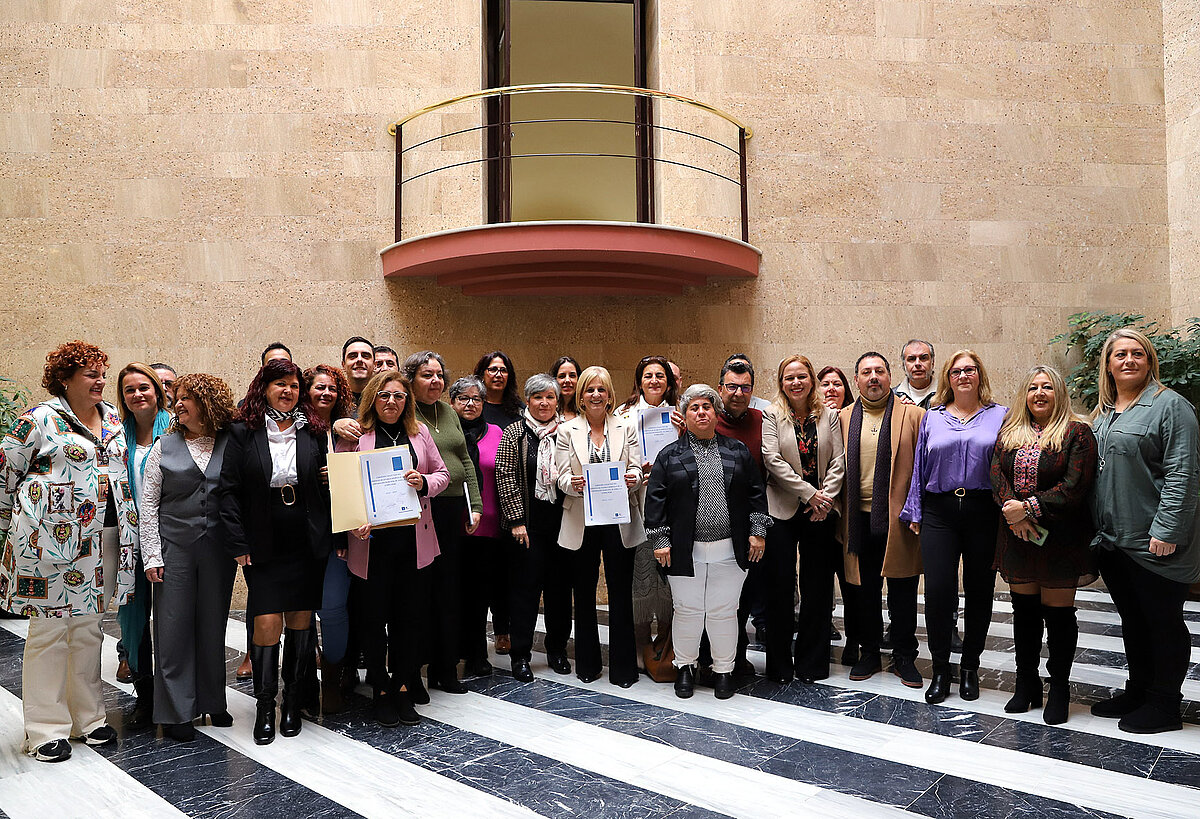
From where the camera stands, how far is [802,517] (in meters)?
5.09

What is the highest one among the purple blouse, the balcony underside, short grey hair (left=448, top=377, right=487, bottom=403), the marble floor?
the balcony underside

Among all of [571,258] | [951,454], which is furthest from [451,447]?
[571,258]

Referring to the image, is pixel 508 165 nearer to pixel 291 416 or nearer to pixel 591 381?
pixel 591 381

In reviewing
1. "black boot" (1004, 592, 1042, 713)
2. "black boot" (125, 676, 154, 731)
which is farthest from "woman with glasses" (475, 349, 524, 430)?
"black boot" (1004, 592, 1042, 713)

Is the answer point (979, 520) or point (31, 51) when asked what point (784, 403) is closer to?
point (979, 520)

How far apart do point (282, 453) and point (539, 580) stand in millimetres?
1814

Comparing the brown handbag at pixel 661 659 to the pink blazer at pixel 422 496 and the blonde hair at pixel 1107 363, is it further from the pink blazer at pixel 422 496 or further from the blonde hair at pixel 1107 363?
the blonde hair at pixel 1107 363

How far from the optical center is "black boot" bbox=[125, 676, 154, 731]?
4387mm

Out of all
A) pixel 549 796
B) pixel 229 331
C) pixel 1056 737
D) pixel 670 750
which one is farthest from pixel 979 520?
pixel 229 331

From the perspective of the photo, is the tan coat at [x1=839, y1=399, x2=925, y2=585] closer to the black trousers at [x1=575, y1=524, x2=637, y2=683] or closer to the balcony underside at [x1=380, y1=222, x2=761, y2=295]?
the black trousers at [x1=575, y1=524, x2=637, y2=683]

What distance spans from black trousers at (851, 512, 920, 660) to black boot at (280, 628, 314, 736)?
3064 mm

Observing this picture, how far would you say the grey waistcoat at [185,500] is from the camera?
13.6 ft

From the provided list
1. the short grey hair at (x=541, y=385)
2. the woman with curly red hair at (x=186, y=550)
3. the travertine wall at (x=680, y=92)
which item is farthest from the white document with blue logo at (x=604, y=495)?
the travertine wall at (x=680, y=92)

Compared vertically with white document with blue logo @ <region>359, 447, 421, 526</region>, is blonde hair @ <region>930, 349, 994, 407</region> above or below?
above
